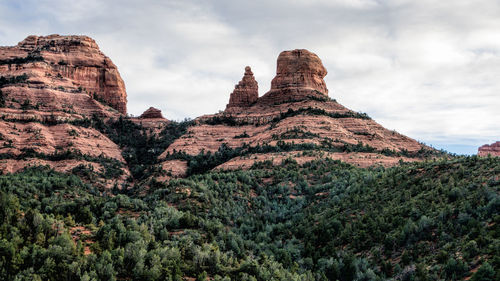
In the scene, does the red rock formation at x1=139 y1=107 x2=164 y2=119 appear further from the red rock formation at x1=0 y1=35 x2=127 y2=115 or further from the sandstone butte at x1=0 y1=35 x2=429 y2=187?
the red rock formation at x1=0 y1=35 x2=127 y2=115

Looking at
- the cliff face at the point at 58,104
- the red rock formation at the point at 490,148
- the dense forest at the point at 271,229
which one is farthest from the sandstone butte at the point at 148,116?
the red rock formation at the point at 490,148

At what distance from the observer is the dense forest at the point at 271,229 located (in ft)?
72.2

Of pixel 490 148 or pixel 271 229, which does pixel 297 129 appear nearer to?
pixel 271 229

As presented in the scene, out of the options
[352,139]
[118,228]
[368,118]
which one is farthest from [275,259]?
[368,118]

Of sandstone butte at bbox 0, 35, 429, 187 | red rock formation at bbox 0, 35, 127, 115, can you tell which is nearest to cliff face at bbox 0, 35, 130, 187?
red rock formation at bbox 0, 35, 127, 115

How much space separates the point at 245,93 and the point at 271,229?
65.0 m

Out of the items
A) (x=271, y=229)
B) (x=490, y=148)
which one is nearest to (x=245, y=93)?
(x=271, y=229)

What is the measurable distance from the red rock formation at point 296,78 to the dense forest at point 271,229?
142 ft

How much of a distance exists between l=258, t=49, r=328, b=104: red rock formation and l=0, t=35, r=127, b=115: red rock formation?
43.8 m

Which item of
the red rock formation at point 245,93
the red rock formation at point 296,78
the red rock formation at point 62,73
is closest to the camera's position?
the red rock formation at point 62,73

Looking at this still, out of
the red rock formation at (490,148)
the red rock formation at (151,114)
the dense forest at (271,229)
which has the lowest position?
the dense forest at (271,229)

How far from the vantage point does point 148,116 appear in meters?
104

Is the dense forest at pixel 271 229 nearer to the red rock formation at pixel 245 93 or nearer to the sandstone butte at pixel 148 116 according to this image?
the sandstone butte at pixel 148 116

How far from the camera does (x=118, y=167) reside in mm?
71250
